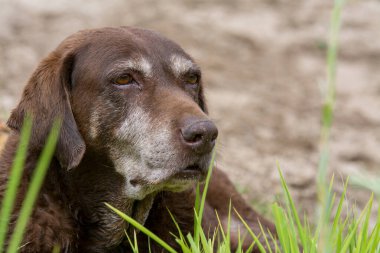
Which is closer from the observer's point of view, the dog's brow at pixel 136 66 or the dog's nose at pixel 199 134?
the dog's nose at pixel 199 134

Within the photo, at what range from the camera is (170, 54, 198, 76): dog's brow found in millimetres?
4086

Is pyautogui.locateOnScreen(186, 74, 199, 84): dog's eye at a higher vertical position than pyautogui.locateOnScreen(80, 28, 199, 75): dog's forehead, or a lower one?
lower

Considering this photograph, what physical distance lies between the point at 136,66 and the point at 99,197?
0.72 meters

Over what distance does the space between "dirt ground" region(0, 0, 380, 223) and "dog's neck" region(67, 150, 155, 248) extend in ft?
9.43

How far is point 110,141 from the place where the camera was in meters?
3.84

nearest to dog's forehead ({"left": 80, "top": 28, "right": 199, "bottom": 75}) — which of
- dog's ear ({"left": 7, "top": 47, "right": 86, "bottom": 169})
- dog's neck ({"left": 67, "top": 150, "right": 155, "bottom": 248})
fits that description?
dog's ear ({"left": 7, "top": 47, "right": 86, "bottom": 169})

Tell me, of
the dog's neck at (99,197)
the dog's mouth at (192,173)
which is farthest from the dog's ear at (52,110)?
the dog's mouth at (192,173)

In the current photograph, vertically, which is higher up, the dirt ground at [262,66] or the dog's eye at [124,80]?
the dog's eye at [124,80]

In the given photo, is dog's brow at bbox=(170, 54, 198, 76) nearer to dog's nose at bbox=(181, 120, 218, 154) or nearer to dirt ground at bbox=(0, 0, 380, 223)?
dog's nose at bbox=(181, 120, 218, 154)

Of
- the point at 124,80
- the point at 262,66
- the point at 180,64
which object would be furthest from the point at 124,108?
the point at 262,66

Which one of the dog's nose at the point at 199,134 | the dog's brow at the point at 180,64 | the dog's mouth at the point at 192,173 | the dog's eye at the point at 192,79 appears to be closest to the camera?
the dog's nose at the point at 199,134

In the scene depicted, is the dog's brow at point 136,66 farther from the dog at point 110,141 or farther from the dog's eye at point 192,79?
A: the dog's eye at point 192,79

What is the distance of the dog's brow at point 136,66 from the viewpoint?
3.90m

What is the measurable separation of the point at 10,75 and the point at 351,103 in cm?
423
